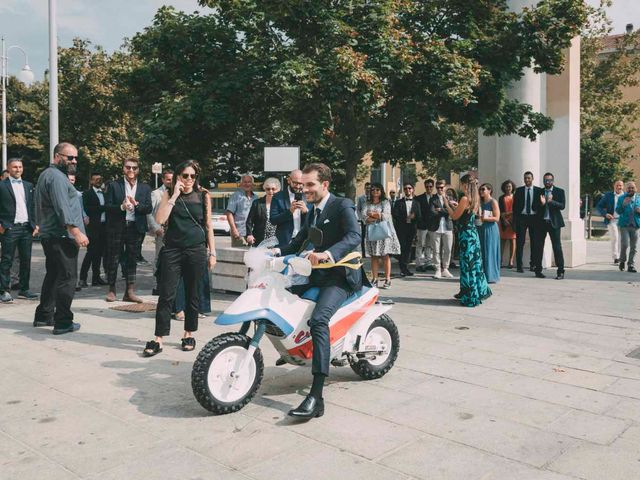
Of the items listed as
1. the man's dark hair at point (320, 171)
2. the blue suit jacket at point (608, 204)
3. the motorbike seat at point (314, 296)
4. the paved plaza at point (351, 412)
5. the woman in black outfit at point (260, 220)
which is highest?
the blue suit jacket at point (608, 204)

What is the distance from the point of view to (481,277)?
31.4 feet

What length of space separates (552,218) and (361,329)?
867 cm

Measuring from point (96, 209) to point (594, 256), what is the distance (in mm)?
13177

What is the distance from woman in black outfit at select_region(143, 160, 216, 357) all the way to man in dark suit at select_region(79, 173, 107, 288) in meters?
5.58

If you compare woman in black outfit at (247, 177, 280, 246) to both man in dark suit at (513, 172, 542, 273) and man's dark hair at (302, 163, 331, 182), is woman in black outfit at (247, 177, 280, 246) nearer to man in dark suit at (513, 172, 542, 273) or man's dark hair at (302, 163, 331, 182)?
man's dark hair at (302, 163, 331, 182)

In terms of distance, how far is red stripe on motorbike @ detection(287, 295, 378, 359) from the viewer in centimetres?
498

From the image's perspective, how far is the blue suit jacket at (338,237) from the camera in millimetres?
4996

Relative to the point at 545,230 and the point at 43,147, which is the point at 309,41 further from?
the point at 43,147

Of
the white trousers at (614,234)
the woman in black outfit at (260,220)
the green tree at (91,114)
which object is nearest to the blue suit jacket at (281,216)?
the woman in black outfit at (260,220)

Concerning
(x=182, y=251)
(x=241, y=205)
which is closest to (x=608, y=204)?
(x=241, y=205)

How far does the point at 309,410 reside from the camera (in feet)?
15.0

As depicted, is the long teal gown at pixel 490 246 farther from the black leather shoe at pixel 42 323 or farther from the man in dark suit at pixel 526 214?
the black leather shoe at pixel 42 323

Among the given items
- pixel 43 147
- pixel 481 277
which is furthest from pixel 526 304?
pixel 43 147

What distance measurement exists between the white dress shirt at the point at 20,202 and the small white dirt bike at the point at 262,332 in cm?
666
